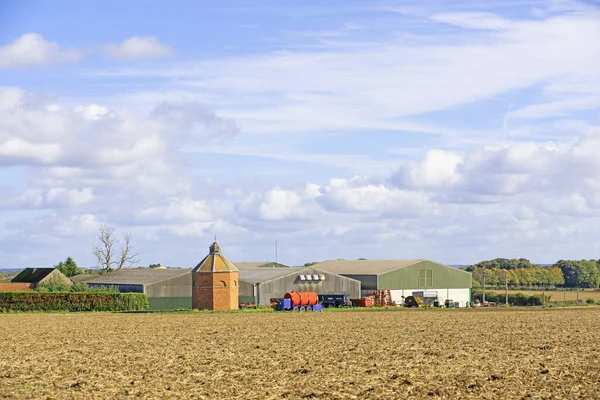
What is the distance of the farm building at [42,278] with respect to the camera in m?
107

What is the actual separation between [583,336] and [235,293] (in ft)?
149

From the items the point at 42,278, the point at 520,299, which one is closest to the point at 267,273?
the point at 42,278

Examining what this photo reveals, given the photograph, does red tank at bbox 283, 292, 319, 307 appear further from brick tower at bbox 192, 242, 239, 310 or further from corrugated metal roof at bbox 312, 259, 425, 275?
corrugated metal roof at bbox 312, 259, 425, 275

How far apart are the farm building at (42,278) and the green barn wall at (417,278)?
132ft

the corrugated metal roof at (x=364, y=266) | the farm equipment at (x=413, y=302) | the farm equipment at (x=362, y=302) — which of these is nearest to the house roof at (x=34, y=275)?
the corrugated metal roof at (x=364, y=266)

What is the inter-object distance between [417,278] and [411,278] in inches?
45.4

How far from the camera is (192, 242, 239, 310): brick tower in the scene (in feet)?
281

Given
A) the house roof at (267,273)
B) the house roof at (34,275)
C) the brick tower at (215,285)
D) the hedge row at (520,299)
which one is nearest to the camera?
the brick tower at (215,285)

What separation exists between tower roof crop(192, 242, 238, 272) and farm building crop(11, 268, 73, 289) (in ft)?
89.4

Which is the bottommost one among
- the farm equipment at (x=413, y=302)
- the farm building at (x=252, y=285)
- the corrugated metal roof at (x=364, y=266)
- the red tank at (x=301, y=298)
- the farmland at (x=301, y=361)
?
the farmland at (x=301, y=361)

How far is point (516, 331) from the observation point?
169 feet

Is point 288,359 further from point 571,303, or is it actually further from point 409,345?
point 571,303

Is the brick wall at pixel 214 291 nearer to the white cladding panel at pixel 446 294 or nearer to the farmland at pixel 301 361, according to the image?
the white cladding panel at pixel 446 294

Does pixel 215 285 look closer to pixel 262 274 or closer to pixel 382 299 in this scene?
pixel 262 274
